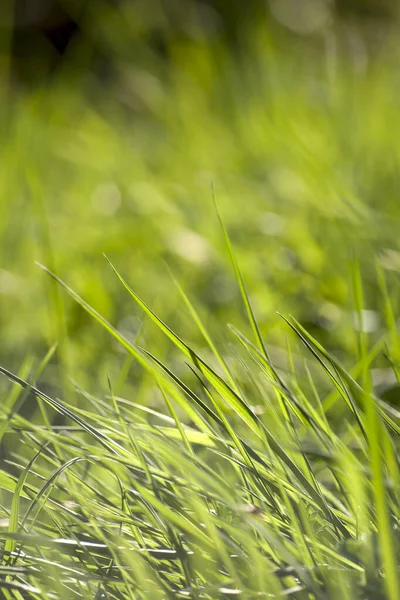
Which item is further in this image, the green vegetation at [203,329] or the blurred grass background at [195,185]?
the blurred grass background at [195,185]

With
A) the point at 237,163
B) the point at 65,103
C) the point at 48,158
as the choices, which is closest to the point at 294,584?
the point at 237,163

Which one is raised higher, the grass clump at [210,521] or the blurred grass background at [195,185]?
the grass clump at [210,521]

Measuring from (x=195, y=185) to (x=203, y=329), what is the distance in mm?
907

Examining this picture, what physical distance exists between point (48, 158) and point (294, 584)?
168cm

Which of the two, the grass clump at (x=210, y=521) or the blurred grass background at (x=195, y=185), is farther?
the blurred grass background at (x=195, y=185)

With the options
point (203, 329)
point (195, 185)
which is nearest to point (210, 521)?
point (203, 329)

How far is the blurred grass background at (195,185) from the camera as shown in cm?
80

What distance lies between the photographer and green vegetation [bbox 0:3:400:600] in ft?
1.20

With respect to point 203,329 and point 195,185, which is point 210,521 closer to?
point 203,329

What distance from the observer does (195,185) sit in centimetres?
129

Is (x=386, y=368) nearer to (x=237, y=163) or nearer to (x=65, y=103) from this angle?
(x=237, y=163)

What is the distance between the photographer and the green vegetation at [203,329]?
1.20 feet

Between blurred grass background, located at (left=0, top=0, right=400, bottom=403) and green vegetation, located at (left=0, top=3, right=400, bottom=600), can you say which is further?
Answer: blurred grass background, located at (left=0, top=0, right=400, bottom=403)

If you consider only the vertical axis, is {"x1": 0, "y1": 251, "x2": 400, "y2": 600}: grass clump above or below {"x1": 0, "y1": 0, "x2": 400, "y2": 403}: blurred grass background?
above
